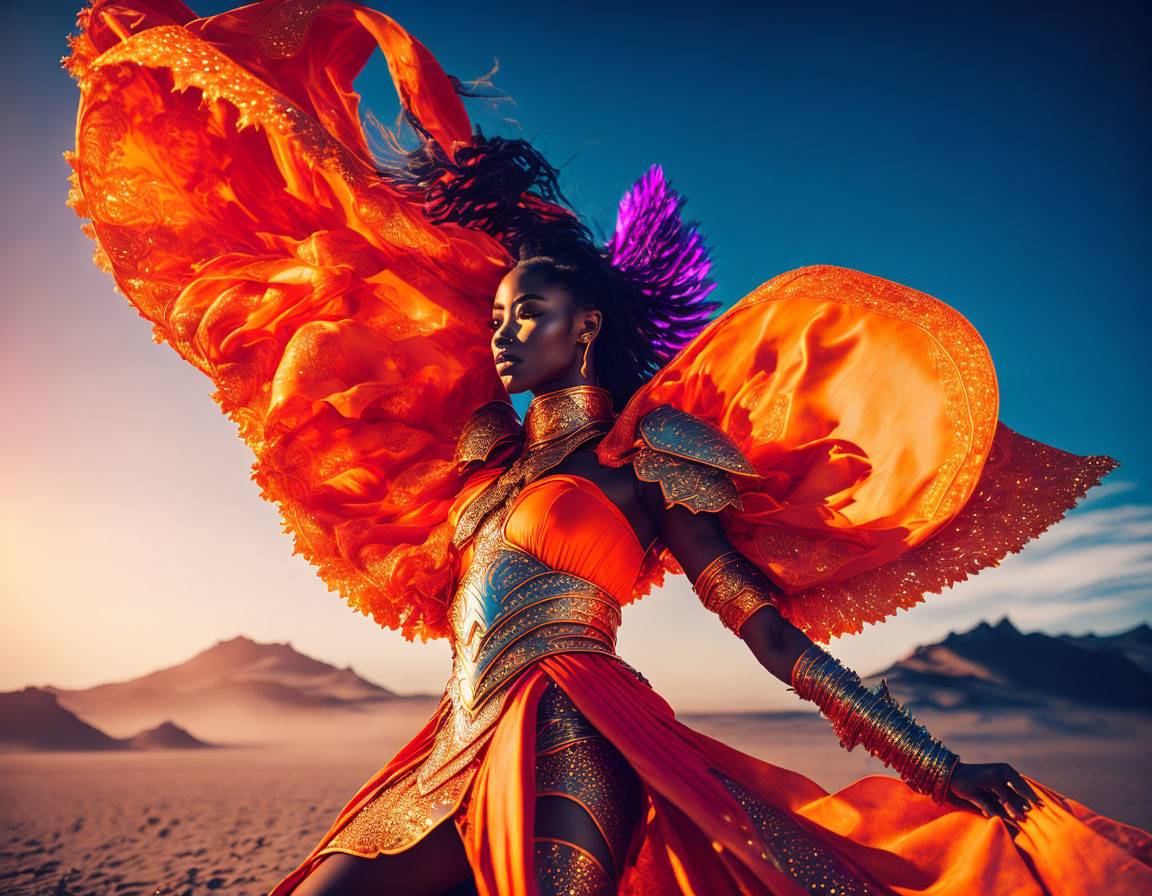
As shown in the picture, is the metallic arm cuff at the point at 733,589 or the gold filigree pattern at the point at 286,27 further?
the gold filigree pattern at the point at 286,27

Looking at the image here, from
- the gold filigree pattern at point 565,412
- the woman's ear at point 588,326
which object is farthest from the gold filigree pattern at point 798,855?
the woman's ear at point 588,326

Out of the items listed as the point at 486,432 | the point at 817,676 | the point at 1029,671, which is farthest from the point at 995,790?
the point at 1029,671

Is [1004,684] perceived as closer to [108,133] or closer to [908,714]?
[908,714]

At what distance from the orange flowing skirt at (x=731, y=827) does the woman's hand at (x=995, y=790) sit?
2 centimetres

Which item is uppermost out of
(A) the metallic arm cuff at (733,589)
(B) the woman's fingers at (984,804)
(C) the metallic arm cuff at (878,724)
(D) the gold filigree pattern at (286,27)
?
(D) the gold filigree pattern at (286,27)

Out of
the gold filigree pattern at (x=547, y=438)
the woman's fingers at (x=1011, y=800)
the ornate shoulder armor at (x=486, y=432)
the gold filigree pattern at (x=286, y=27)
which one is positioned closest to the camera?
the woman's fingers at (x=1011, y=800)

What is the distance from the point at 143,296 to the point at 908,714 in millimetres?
2736

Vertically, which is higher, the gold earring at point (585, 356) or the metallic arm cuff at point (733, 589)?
the gold earring at point (585, 356)

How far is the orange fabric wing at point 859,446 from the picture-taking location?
212 cm

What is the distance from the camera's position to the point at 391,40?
8.74ft

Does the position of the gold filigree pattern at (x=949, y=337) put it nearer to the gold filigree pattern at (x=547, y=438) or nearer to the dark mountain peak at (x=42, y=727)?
the gold filigree pattern at (x=547, y=438)

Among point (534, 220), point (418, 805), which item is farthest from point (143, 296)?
point (418, 805)

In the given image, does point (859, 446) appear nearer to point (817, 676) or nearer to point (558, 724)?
point (817, 676)

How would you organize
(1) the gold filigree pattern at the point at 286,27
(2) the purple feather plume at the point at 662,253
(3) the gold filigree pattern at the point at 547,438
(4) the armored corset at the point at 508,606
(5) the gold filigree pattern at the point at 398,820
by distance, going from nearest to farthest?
(5) the gold filigree pattern at the point at 398,820, (4) the armored corset at the point at 508,606, (3) the gold filigree pattern at the point at 547,438, (1) the gold filigree pattern at the point at 286,27, (2) the purple feather plume at the point at 662,253
